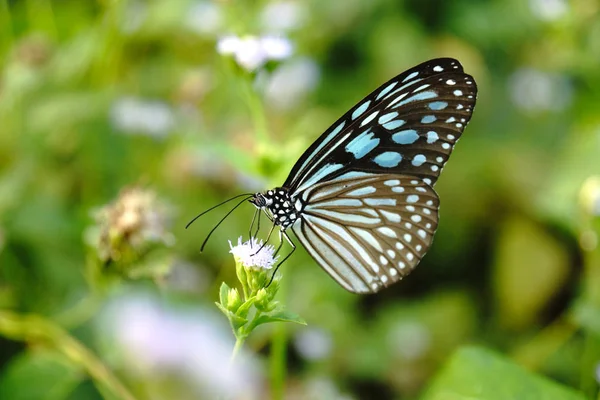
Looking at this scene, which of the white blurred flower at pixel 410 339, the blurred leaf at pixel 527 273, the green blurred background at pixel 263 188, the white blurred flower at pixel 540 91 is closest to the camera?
the green blurred background at pixel 263 188

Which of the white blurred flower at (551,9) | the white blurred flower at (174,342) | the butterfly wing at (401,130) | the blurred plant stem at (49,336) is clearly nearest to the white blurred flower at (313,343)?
the white blurred flower at (174,342)

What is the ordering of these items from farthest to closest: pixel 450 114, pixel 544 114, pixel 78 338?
1. pixel 544 114
2. pixel 78 338
3. pixel 450 114

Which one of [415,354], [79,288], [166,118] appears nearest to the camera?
[79,288]

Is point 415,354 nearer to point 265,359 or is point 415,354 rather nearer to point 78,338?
→ point 265,359

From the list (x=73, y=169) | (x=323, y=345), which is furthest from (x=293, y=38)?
(x=323, y=345)

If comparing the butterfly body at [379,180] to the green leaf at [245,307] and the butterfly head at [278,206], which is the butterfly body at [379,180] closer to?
the butterfly head at [278,206]

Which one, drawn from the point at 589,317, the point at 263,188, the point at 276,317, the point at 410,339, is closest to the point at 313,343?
the point at 410,339

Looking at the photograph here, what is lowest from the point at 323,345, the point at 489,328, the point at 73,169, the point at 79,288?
the point at 489,328
